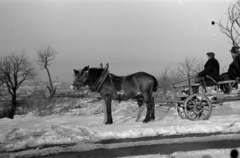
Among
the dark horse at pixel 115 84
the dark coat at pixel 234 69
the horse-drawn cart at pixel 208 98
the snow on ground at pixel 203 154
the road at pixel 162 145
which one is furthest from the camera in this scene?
the dark horse at pixel 115 84

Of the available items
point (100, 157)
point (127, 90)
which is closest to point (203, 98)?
point (127, 90)

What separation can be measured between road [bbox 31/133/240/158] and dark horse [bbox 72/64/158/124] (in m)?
2.35

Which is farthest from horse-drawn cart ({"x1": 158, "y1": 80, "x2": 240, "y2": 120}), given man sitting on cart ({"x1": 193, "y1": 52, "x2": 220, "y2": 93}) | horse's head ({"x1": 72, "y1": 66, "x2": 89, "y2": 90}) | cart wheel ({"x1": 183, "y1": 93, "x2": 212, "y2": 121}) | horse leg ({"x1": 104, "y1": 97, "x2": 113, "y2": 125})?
horse's head ({"x1": 72, "y1": 66, "x2": 89, "y2": 90})

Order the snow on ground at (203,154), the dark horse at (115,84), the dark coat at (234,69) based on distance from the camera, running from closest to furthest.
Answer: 1. the snow on ground at (203,154)
2. the dark coat at (234,69)
3. the dark horse at (115,84)

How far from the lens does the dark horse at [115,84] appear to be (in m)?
7.45

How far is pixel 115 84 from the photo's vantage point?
25.1 ft

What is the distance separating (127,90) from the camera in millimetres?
7531

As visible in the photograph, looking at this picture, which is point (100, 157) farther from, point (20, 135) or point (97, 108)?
point (97, 108)

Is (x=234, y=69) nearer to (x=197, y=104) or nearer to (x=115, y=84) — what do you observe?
(x=197, y=104)

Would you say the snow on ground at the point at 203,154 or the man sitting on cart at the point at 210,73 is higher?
the man sitting on cart at the point at 210,73

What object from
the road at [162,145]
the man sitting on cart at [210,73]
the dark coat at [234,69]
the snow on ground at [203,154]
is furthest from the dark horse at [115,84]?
the snow on ground at [203,154]

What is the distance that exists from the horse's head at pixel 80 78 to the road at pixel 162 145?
9.56ft

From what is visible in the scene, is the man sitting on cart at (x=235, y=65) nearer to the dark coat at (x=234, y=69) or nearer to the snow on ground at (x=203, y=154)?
the dark coat at (x=234, y=69)

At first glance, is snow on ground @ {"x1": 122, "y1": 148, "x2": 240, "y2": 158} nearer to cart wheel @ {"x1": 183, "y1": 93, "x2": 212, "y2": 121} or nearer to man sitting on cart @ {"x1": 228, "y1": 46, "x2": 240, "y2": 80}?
cart wheel @ {"x1": 183, "y1": 93, "x2": 212, "y2": 121}
